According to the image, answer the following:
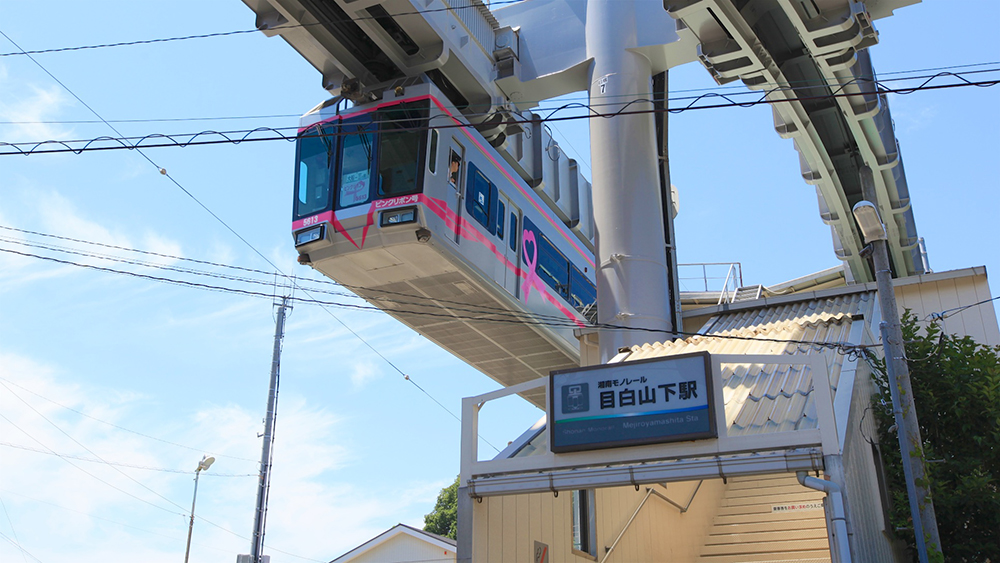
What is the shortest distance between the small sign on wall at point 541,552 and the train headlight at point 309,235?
25.3 feet

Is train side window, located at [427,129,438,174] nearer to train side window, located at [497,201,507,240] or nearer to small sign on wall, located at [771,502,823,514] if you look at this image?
train side window, located at [497,201,507,240]

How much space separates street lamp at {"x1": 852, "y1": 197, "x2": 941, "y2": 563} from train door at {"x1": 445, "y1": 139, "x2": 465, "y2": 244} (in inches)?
310

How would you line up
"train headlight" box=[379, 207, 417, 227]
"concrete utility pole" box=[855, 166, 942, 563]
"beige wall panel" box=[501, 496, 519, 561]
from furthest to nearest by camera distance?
"train headlight" box=[379, 207, 417, 227] < "beige wall panel" box=[501, 496, 519, 561] < "concrete utility pole" box=[855, 166, 942, 563]

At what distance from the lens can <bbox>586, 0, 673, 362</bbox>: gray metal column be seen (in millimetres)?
18000

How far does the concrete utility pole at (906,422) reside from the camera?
29.2 feet

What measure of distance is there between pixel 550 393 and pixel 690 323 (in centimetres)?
1151

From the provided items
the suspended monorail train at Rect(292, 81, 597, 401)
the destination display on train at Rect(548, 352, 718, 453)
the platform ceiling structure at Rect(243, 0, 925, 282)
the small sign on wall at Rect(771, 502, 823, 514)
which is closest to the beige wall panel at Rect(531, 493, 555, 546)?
the destination display on train at Rect(548, 352, 718, 453)

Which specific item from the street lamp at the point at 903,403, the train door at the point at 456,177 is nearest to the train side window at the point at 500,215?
the train door at the point at 456,177

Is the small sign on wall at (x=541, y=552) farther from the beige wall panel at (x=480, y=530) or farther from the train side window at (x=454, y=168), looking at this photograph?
the train side window at (x=454, y=168)

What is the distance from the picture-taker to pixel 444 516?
49.5 m

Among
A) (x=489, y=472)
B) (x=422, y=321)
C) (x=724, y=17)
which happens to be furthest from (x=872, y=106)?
(x=489, y=472)

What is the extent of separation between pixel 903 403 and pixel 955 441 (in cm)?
350

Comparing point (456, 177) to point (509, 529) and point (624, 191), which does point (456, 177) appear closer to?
point (624, 191)

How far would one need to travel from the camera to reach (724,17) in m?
14.9
